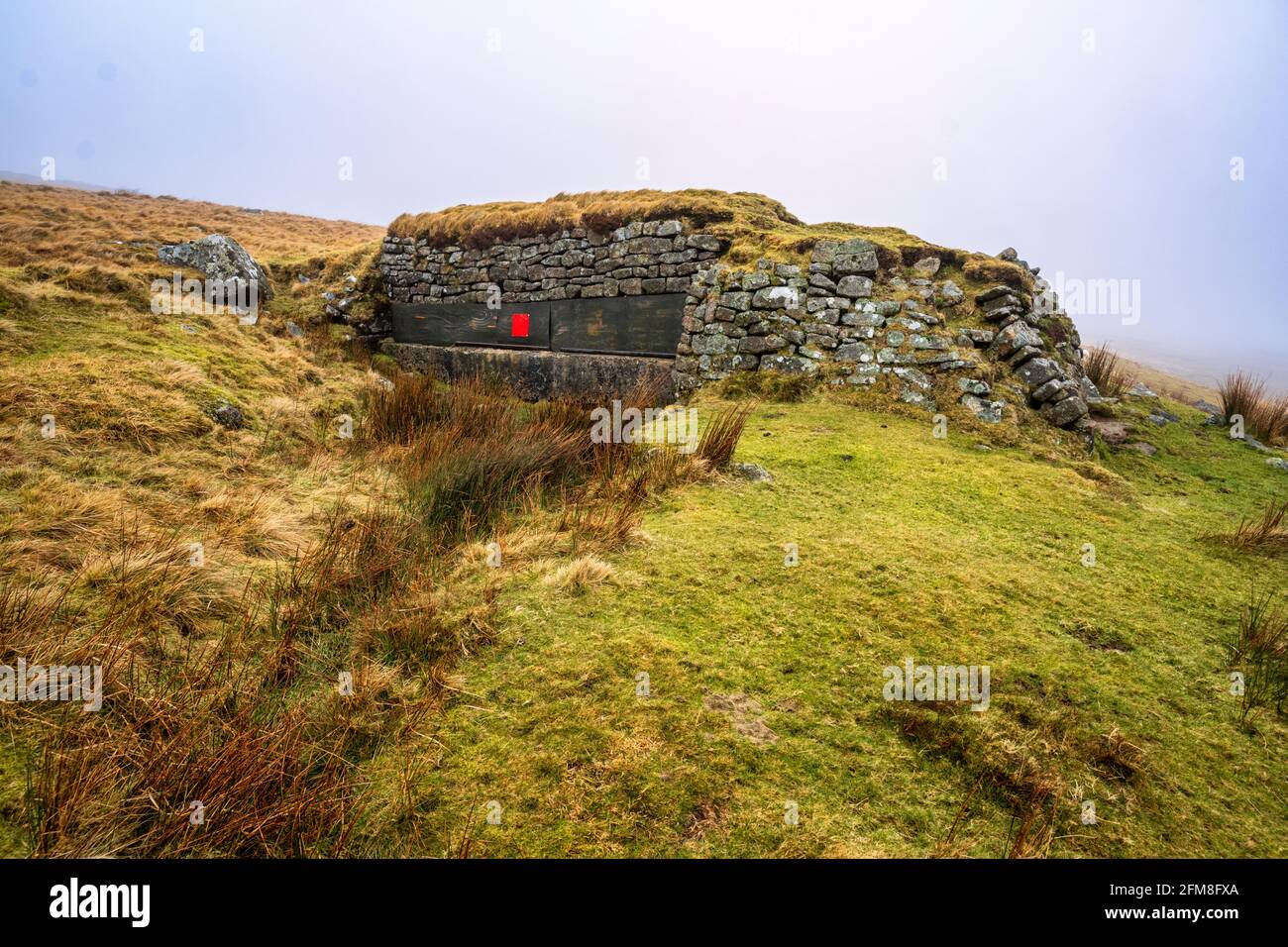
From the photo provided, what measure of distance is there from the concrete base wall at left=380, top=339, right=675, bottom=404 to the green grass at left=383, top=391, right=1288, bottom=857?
4363mm

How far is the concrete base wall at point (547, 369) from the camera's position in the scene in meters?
8.40

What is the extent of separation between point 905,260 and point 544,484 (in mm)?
6000

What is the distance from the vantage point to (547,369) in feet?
32.1

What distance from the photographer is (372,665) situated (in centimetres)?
250

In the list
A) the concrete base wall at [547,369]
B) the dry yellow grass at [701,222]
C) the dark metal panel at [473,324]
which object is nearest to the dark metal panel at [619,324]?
the concrete base wall at [547,369]

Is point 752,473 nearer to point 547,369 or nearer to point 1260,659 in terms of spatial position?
point 1260,659

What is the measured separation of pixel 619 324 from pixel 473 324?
11.9 feet

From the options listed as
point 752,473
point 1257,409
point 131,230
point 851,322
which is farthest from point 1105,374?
point 131,230

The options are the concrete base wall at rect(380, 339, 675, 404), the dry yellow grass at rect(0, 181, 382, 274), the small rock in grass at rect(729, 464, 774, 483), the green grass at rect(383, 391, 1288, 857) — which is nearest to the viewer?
the green grass at rect(383, 391, 1288, 857)

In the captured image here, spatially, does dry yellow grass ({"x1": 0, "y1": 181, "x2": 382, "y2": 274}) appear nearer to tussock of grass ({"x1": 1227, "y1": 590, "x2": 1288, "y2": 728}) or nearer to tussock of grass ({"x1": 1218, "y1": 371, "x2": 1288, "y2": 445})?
tussock of grass ({"x1": 1227, "y1": 590, "x2": 1288, "y2": 728})

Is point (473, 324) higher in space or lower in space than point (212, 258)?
lower

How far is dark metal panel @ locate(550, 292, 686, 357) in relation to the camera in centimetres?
846

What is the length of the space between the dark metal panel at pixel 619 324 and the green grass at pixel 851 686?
4735mm

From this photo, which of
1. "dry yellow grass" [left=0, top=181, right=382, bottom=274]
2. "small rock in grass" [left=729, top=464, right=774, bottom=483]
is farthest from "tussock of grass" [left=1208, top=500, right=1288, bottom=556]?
"dry yellow grass" [left=0, top=181, right=382, bottom=274]
